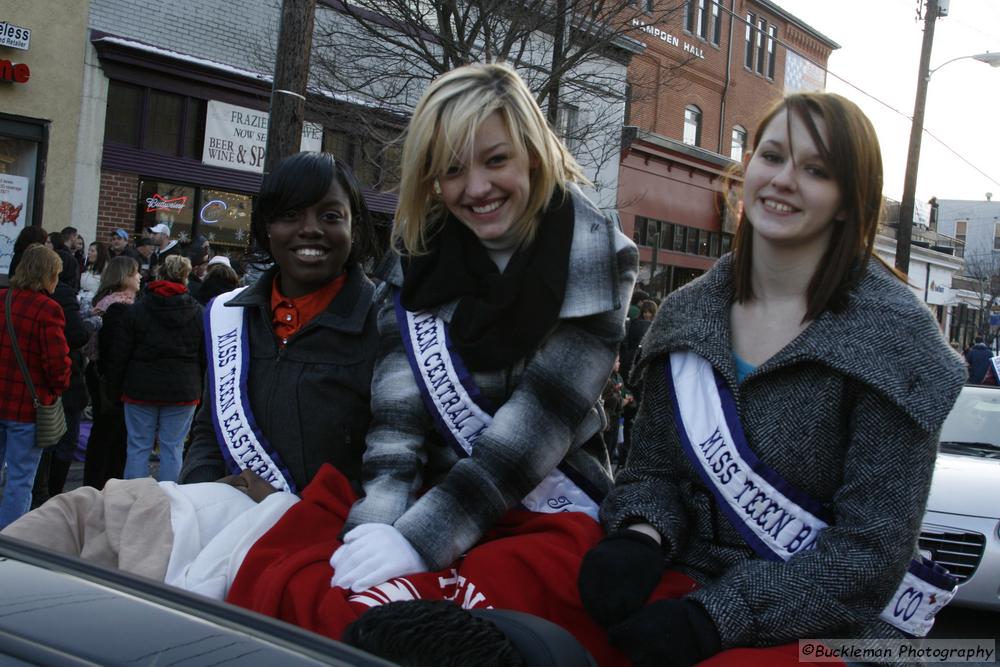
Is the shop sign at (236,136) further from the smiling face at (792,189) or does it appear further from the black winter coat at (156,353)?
the smiling face at (792,189)

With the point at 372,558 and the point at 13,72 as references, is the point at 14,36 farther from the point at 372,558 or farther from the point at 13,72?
the point at 372,558

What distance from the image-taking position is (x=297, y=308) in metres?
3.07

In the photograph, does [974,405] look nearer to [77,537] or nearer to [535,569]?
[535,569]

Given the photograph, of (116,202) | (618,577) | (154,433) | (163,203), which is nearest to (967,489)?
(618,577)

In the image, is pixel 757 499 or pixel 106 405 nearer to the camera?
pixel 757 499

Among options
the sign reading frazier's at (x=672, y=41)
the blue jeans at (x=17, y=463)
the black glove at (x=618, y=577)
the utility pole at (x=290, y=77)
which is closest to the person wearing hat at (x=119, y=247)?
the blue jeans at (x=17, y=463)

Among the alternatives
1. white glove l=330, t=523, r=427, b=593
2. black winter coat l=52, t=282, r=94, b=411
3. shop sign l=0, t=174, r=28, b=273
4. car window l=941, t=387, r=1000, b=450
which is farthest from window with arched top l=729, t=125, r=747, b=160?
white glove l=330, t=523, r=427, b=593

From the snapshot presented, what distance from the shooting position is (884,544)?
1.98 m

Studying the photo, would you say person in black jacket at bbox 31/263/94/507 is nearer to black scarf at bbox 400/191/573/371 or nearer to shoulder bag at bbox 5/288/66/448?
shoulder bag at bbox 5/288/66/448

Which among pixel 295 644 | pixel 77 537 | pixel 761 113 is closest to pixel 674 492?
pixel 761 113

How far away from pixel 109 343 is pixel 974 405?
6.75 m

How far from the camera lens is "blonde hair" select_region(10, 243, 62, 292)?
21.0 ft

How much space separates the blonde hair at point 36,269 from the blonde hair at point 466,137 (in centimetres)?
474

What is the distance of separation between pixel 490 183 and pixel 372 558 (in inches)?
38.6
